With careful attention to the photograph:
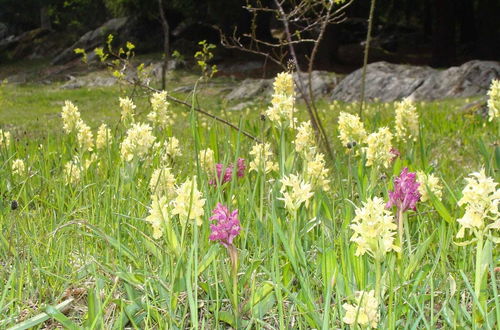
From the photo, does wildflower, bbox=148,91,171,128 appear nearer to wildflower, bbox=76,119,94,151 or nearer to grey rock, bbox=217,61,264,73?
wildflower, bbox=76,119,94,151

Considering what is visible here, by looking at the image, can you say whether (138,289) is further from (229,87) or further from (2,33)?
(2,33)

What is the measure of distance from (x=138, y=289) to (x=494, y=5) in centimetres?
2621

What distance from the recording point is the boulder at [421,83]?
15.0m

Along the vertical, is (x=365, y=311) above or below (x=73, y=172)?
above

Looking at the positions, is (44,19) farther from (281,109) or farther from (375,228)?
(375,228)

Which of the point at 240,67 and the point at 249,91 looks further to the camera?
the point at 240,67

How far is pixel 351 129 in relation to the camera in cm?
325

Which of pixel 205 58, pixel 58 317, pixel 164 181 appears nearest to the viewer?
pixel 58 317

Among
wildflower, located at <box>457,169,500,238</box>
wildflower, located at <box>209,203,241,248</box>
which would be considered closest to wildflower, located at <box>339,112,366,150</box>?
wildflower, located at <box>209,203,241,248</box>

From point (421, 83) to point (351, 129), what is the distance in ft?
44.2

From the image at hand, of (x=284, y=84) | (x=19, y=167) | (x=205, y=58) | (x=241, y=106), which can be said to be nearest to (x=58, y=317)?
(x=284, y=84)

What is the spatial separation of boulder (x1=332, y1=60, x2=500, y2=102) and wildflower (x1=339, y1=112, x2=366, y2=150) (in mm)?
12162

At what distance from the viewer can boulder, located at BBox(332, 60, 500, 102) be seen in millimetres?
15008

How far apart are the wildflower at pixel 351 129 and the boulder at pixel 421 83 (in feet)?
39.9
